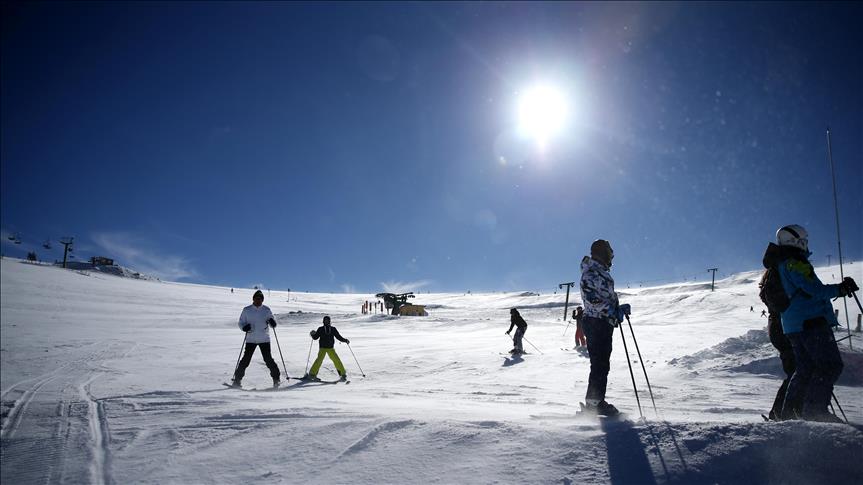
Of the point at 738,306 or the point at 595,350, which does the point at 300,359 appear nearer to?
the point at 595,350

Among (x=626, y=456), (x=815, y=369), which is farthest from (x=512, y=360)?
(x=626, y=456)

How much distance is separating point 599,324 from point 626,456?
66.0 inches

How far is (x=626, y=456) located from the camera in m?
2.70

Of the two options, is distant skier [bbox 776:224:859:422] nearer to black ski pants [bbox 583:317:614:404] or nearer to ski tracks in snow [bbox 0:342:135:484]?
black ski pants [bbox 583:317:614:404]

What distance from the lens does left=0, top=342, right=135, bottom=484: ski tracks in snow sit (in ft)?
9.98

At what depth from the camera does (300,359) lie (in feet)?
42.1

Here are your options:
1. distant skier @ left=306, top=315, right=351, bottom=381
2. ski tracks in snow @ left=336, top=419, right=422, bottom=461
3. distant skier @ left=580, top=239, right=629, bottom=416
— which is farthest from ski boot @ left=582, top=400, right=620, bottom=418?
distant skier @ left=306, top=315, right=351, bottom=381

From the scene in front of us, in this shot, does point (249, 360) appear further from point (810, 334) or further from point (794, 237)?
point (794, 237)

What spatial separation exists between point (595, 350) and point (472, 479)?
2.22 meters

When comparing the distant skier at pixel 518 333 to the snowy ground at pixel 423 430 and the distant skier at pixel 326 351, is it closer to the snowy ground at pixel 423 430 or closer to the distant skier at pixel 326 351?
the snowy ground at pixel 423 430

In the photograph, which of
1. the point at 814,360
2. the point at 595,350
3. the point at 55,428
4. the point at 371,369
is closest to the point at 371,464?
the point at 595,350

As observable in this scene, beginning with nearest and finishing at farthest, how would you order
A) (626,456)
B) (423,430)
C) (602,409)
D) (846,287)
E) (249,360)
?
(626,456) → (423,430) → (846,287) → (602,409) → (249,360)

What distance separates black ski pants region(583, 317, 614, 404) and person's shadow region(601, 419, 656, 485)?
1016mm

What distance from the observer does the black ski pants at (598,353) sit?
4141 mm
